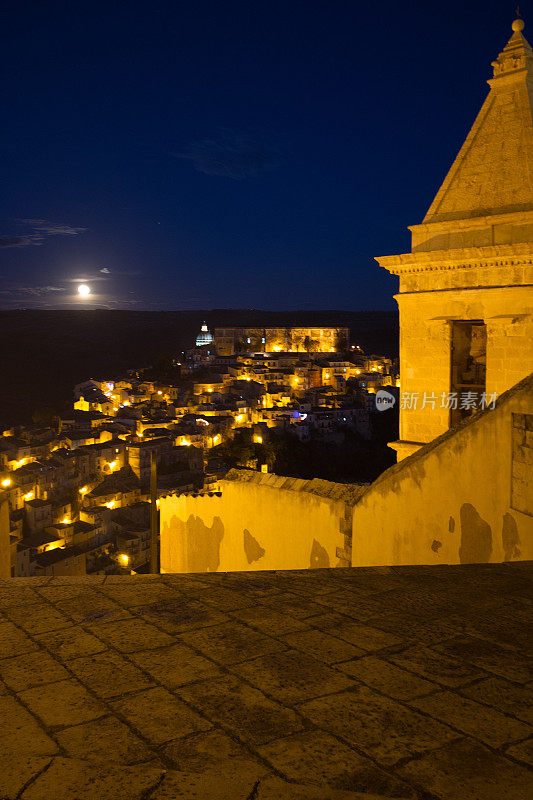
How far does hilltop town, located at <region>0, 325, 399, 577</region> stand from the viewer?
31.7 metres

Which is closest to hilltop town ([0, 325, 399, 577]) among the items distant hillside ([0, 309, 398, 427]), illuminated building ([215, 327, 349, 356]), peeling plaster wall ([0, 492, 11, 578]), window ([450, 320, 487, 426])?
illuminated building ([215, 327, 349, 356])

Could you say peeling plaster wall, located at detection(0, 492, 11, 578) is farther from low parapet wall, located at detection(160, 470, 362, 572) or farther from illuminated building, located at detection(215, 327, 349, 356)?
illuminated building, located at detection(215, 327, 349, 356)

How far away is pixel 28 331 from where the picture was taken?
12231 cm

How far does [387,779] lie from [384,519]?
4104 mm

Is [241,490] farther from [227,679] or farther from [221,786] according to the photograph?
[221,786]

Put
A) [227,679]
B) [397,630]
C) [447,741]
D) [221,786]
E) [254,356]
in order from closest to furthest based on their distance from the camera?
[221,786] → [447,741] → [227,679] → [397,630] → [254,356]

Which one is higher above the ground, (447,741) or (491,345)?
(491,345)

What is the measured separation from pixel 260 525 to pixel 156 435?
150ft

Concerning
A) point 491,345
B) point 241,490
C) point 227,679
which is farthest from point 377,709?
point 491,345

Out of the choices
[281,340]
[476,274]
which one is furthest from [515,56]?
[281,340]

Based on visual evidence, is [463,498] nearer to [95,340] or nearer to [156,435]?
[156,435]

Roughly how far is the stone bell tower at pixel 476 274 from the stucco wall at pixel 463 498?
269 centimetres

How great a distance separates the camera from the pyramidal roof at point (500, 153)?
24.6 ft

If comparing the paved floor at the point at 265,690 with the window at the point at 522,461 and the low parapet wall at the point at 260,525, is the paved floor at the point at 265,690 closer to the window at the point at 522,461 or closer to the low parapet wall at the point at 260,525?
the window at the point at 522,461
